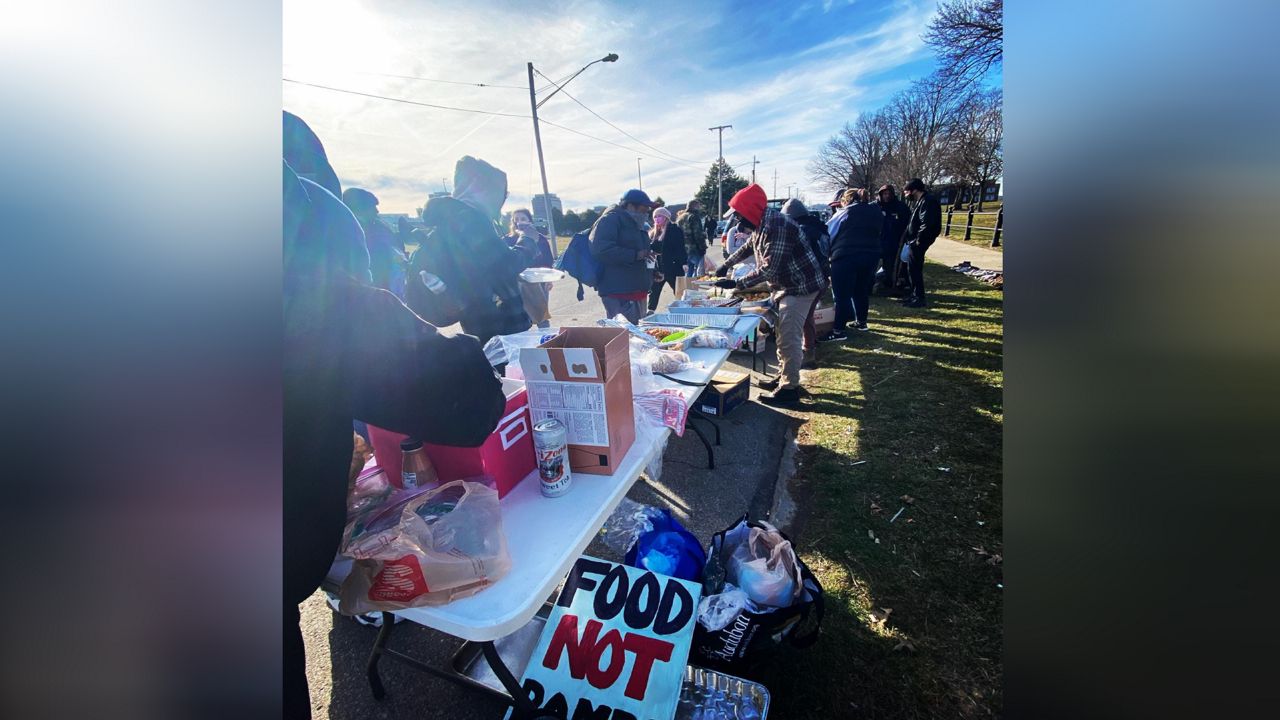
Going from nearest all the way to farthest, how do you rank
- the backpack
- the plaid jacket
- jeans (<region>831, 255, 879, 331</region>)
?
the plaid jacket < the backpack < jeans (<region>831, 255, 879, 331</region>)

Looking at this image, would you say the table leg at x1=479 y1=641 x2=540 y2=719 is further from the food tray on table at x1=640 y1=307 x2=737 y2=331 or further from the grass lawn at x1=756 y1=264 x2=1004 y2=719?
the food tray on table at x1=640 y1=307 x2=737 y2=331

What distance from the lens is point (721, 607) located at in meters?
1.80

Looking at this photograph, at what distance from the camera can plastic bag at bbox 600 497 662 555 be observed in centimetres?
226

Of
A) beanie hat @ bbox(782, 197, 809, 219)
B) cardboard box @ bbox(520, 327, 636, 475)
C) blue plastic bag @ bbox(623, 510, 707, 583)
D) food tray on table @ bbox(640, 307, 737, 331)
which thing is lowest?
blue plastic bag @ bbox(623, 510, 707, 583)

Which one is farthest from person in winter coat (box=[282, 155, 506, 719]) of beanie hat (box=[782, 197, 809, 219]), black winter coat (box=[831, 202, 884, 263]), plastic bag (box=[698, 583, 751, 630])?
black winter coat (box=[831, 202, 884, 263])

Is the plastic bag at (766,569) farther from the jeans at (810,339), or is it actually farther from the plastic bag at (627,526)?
the jeans at (810,339)

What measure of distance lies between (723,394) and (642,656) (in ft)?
8.40

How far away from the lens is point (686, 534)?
82.6 inches

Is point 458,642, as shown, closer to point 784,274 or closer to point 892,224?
point 784,274

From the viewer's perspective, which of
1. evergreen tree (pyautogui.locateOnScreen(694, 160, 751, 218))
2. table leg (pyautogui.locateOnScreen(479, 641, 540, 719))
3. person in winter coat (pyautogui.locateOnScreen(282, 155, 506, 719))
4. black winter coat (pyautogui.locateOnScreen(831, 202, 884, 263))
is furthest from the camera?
evergreen tree (pyautogui.locateOnScreen(694, 160, 751, 218))
